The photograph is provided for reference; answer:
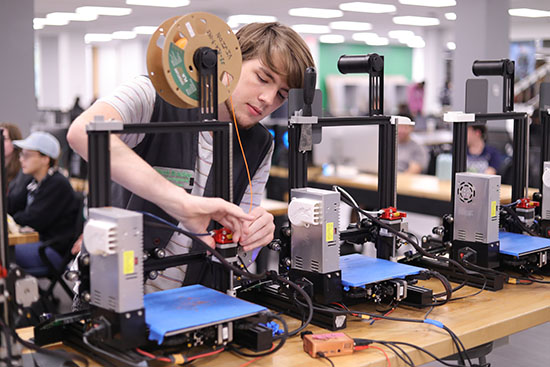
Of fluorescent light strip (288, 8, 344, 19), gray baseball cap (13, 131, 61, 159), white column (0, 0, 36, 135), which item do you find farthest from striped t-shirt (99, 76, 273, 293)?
fluorescent light strip (288, 8, 344, 19)

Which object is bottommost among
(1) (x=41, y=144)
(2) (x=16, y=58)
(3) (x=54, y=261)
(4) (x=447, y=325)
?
(3) (x=54, y=261)

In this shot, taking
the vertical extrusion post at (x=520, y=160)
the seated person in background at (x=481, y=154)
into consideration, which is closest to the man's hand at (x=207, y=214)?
the vertical extrusion post at (x=520, y=160)

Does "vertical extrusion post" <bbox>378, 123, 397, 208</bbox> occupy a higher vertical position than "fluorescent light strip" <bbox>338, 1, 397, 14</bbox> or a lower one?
lower

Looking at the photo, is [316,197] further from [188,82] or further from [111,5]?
[111,5]

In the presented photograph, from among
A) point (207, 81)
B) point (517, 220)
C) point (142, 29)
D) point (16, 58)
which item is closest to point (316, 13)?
point (142, 29)

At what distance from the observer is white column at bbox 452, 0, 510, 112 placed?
6941 millimetres

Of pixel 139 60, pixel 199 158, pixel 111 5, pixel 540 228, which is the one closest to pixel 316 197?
pixel 199 158

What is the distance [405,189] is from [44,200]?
2.57 metres

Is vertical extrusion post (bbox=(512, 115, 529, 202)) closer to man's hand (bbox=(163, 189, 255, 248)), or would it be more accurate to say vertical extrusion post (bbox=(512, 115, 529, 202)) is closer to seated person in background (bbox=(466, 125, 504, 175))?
man's hand (bbox=(163, 189, 255, 248))

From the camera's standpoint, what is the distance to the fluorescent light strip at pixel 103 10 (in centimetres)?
998

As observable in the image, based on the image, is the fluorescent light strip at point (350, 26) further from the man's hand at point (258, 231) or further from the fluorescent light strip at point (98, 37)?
the man's hand at point (258, 231)

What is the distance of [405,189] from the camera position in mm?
4793

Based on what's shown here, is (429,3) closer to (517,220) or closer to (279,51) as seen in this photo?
(517,220)

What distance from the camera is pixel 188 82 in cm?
146
